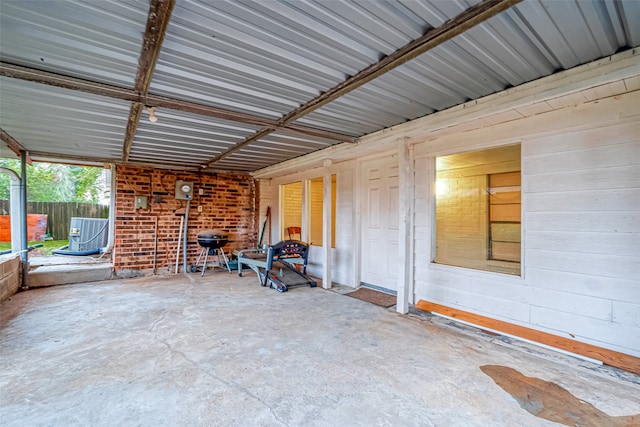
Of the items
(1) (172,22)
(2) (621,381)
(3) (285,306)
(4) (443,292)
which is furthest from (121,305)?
(2) (621,381)

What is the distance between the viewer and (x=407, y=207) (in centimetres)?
396

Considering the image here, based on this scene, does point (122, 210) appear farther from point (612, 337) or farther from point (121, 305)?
point (612, 337)

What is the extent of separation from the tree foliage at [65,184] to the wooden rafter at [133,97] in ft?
54.7

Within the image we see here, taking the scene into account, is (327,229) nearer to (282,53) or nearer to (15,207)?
(282,53)

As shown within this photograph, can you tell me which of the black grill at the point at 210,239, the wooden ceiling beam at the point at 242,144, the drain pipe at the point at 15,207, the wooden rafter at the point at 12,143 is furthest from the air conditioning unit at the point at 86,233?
the wooden ceiling beam at the point at 242,144

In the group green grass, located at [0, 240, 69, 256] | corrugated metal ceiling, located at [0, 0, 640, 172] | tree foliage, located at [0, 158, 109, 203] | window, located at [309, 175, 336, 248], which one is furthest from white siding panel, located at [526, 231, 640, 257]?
tree foliage, located at [0, 158, 109, 203]

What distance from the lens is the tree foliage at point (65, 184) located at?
53.8ft

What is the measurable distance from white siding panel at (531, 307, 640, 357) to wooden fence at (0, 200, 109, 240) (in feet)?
42.5

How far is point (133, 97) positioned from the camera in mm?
2873

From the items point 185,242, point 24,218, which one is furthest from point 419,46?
point 24,218

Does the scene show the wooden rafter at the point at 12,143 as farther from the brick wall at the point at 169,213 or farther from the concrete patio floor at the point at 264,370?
the concrete patio floor at the point at 264,370

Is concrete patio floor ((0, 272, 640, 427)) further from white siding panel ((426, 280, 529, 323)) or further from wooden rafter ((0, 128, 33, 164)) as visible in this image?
wooden rafter ((0, 128, 33, 164))

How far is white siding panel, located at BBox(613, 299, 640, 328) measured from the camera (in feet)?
8.28

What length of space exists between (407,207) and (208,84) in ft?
9.10
